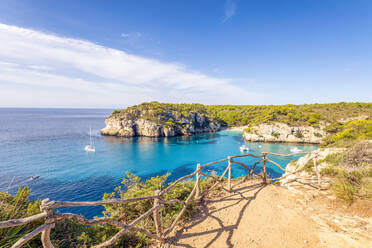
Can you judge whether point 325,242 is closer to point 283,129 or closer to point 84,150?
point 84,150

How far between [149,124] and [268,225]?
4413 centimetres

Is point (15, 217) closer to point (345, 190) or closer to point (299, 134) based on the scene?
point (345, 190)

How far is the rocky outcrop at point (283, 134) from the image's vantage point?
3666cm

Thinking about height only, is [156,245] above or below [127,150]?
above

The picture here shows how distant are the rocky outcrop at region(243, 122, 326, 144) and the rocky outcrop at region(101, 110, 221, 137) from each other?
1989 cm

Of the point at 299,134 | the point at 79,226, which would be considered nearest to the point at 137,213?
the point at 79,226

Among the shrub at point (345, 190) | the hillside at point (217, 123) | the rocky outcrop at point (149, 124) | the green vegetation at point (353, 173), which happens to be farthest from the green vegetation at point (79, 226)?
the rocky outcrop at point (149, 124)

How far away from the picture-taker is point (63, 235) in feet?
9.45

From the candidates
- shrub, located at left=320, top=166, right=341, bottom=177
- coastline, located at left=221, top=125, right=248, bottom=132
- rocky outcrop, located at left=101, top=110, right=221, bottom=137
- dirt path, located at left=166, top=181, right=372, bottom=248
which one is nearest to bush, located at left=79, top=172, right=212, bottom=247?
dirt path, located at left=166, top=181, right=372, bottom=248

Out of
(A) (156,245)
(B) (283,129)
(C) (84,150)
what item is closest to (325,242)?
(A) (156,245)

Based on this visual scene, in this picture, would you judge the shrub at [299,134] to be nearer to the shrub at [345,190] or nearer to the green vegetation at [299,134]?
the green vegetation at [299,134]

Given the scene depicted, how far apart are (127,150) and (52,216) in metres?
31.8

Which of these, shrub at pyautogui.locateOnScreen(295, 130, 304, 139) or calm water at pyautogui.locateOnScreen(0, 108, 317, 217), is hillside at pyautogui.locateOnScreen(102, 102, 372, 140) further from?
calm water at pyautogui.locateOnScreen(0, 108, 317, 217)

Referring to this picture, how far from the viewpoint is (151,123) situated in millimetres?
45938
